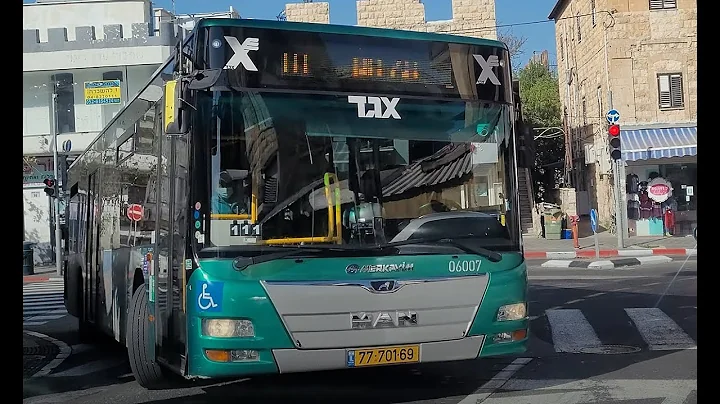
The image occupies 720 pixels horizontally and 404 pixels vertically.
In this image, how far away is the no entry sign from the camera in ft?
25.9

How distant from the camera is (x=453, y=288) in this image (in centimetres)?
650

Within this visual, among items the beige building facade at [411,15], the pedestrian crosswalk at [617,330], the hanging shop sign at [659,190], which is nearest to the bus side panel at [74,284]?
the pedestrian crosswalk at [617,330]

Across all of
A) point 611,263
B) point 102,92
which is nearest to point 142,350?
point 611,263

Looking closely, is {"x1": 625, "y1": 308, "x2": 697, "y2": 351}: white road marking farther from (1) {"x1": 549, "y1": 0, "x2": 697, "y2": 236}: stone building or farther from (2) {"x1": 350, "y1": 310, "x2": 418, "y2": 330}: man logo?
(1) {"x1": 549, "y1": 0, "x2": 697, "y2": 236}: stone building

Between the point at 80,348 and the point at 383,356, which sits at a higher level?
the point at 383,356

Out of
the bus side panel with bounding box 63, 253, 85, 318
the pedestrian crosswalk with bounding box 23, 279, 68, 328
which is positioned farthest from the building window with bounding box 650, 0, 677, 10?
the bus side panel with bounding box 63, 253, 85, 318

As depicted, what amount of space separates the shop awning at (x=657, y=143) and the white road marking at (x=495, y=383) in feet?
65.9

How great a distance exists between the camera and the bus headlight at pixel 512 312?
6.76 m

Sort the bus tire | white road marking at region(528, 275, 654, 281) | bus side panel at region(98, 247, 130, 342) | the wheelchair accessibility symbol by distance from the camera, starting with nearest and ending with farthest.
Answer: the wheelchair accessibility symbol → the bus tire → bus side panel at region(98, 247, 130, 342) → white road marking at region(528, 275, 654, 281)

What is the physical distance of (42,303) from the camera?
18.6m

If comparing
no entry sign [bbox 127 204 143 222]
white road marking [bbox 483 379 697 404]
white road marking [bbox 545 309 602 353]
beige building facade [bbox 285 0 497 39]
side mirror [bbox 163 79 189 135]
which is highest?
beige building facade [bbox 285 0 497 39]

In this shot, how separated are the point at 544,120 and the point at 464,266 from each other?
37774 millimetres

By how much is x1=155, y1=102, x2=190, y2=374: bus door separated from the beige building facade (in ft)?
90.7

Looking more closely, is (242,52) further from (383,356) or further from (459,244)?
(383,356)
